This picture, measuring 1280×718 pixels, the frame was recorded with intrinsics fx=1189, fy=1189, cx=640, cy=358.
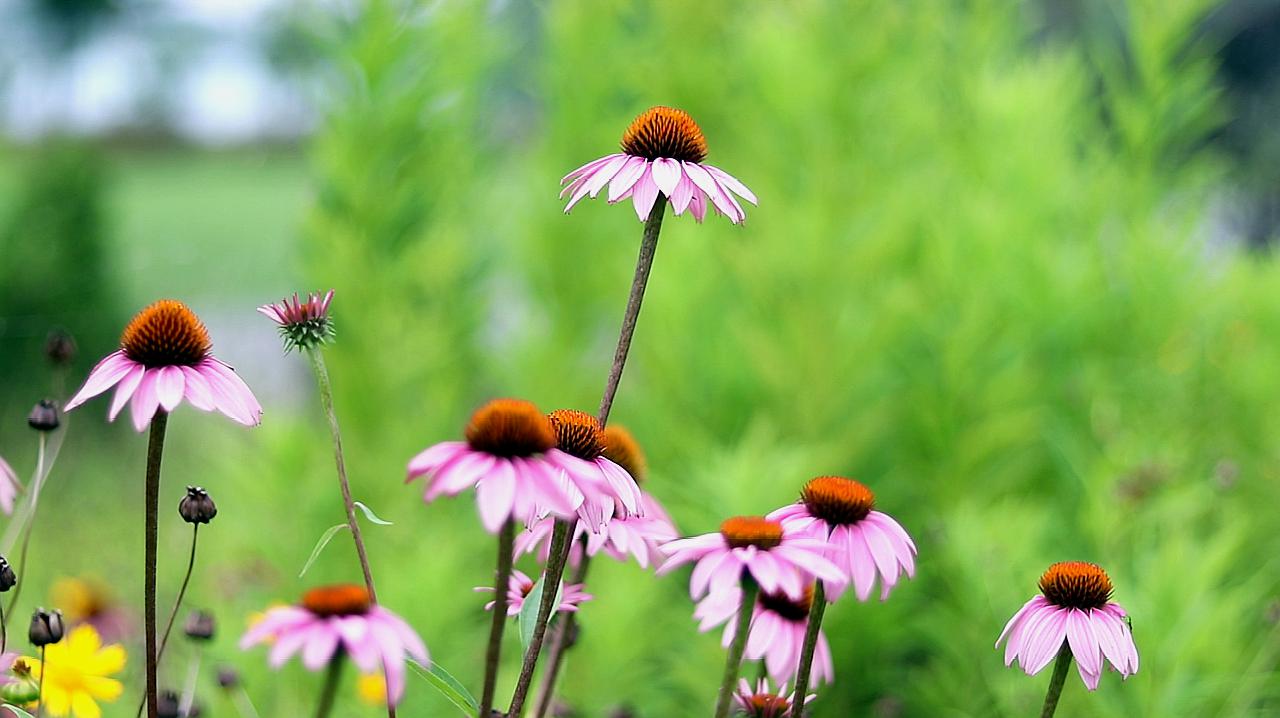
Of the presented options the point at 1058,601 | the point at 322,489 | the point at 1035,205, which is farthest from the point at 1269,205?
the point at 1058,601

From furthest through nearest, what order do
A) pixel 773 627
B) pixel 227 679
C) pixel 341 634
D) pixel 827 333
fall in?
pixel 827 333
pixel 227 679
pixel 773 627
pixel 341 634

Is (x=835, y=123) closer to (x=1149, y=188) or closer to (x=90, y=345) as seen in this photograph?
(x=1149, y=188)

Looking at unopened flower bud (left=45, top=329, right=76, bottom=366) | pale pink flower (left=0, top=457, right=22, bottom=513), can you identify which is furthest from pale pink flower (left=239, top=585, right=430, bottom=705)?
unopened flower bud (left=45, top=329, right=76, bottom=366)

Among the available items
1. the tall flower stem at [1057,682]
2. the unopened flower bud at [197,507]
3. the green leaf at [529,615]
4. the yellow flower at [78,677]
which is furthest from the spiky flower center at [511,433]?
the yellow flower at [78,677]

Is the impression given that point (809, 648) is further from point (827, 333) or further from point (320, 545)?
point (827, 333)

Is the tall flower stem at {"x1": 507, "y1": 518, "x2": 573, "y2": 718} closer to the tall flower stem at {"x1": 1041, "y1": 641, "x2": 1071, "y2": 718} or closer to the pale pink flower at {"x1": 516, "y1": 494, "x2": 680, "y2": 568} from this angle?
the pale pink flower at {"x1": 516, "y1": 494, "x2": 680, "y2": 568}

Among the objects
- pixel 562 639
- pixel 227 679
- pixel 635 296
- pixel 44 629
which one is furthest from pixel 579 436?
pixel 227 679
